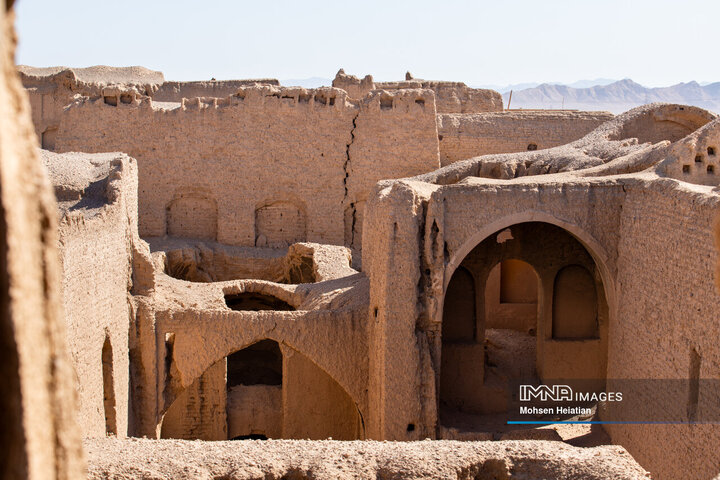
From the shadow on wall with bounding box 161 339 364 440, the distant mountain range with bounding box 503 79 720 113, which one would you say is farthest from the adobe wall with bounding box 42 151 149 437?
the distant mountain range with bounding box 503 79 720 113

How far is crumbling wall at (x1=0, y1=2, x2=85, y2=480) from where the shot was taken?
6.21 feet

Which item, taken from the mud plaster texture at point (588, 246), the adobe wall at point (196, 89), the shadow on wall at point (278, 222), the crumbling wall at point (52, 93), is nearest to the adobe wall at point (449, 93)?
the adobe wall at point (196, 89)

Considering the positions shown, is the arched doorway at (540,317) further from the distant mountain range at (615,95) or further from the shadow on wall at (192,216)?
the distant mountain range at (615,95)

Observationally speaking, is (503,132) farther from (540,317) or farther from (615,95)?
(615,95)

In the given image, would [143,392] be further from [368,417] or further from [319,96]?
[319,96]

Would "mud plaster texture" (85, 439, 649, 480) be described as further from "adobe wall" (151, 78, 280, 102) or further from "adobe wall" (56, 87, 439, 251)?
"adobe wall" (151, 78, 280, 102)

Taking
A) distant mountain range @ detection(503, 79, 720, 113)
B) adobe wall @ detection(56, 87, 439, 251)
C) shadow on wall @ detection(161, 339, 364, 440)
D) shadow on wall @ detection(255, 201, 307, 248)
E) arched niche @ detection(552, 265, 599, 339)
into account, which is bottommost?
shadow on wall @ detection(161, 339, 364, 440)

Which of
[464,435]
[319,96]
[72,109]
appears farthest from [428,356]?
[72,109]

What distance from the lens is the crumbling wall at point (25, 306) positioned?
1.89 m

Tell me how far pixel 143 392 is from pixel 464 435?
4.37 m

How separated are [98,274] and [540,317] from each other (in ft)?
23.0

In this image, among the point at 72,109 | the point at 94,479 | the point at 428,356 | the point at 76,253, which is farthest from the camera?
the point at 72,109

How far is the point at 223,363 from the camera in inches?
522

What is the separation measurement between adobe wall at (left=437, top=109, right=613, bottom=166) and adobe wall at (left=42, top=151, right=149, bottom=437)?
836cm
